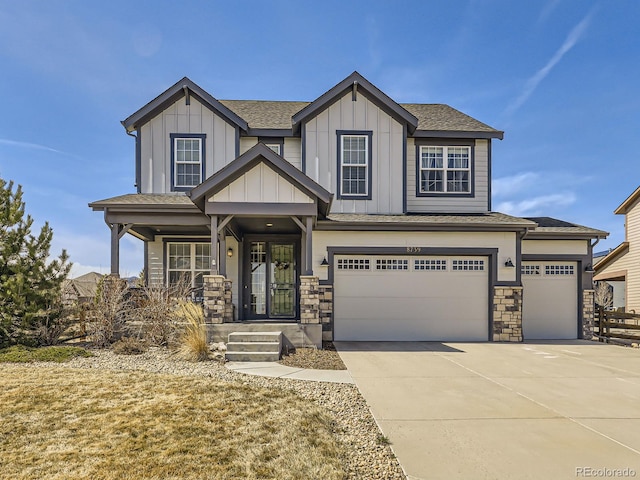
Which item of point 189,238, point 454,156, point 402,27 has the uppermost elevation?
point 402,27

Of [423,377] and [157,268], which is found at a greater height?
[157,268]

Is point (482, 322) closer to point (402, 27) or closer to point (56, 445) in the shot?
point (402, 27)

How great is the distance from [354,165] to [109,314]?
7654mm

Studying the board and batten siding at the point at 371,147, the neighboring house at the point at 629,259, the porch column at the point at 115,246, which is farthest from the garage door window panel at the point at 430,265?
the neighboring house at the point at 629,259

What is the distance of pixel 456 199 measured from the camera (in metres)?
12.3

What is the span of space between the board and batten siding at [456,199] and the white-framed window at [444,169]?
208mm

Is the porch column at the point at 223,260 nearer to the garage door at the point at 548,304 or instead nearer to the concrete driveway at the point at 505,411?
the concrete driveway at the point at 505,411

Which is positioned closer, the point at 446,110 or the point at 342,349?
the point at 342,349

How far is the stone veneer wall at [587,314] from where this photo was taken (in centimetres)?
1170

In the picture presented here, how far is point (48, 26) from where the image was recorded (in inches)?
422

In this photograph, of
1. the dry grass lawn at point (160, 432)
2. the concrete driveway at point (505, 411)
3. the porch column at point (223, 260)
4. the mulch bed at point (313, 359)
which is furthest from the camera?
the porch column at point (223, 260)

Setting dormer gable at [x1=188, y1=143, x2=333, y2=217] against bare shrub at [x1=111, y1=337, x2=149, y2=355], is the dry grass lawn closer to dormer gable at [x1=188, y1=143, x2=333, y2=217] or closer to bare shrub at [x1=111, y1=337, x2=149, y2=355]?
bare shrub at [x1=111, y1=337, x2=149, y2=355]

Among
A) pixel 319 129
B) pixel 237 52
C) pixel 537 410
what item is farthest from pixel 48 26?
pixel 537 410

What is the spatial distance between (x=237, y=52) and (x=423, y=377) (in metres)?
10.3
